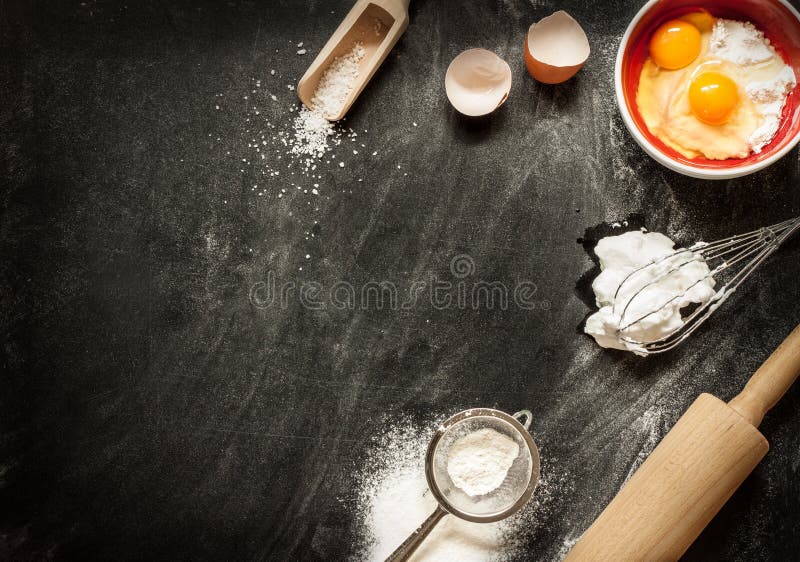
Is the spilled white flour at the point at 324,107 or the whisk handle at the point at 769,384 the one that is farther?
the spilled white flour at the point at 324,107

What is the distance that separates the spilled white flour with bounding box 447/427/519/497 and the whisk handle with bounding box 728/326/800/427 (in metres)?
0.41

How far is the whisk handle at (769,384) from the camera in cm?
102

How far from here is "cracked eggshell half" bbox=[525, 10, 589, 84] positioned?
1.13 metres

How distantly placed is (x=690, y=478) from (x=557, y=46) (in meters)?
0.83

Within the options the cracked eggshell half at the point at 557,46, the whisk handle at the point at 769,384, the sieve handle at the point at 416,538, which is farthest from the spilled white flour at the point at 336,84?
the whisk handle at the point at 769,384

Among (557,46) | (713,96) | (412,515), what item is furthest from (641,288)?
(412,515)

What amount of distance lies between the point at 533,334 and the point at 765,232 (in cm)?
49

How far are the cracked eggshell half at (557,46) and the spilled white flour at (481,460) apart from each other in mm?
698

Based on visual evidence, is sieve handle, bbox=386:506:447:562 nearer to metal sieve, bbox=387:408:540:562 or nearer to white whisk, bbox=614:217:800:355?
metal sieve, bbox=387:408:540:562

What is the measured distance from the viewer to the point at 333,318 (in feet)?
3.89

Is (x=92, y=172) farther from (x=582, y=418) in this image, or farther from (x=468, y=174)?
(x=582, y=418)

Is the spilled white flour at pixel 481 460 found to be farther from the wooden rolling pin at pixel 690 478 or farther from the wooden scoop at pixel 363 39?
the wooden scoop at pixel 363 39

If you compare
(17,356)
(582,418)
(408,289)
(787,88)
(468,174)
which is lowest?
(17,356)

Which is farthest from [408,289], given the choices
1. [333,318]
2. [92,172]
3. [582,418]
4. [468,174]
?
[92,172]
